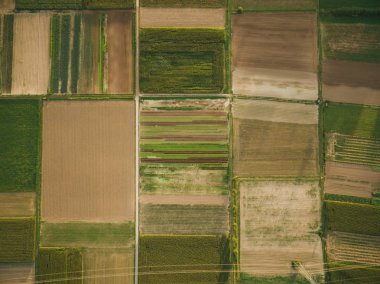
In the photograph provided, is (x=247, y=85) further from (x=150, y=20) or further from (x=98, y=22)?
(x=98, y=22)

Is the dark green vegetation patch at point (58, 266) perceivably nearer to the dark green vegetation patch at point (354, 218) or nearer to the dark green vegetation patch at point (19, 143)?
the dark green vegetation patch at point (19, 143)

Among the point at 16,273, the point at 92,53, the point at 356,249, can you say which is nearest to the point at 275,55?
the point at 92,53

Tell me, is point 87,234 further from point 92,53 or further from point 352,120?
point 352,120

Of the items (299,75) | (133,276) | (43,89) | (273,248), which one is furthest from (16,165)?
(299,75)

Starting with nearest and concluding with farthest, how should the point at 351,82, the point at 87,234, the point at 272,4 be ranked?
the point at 87,234 → the point at 351,82 → the point at 272,4

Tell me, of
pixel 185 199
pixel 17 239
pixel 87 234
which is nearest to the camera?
pixel 17 239
